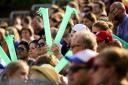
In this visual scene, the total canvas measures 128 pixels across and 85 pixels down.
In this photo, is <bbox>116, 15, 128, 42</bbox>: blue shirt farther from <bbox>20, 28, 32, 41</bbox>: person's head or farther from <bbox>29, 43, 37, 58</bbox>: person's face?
<bbox>20, 28, 32, 41</bbox>: person's head

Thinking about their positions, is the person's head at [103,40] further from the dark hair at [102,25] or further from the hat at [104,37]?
the dark hair at [102,25]

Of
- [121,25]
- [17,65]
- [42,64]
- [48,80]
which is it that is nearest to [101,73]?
[48,80]

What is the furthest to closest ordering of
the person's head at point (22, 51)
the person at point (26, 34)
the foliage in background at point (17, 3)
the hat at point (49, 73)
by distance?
the foliage in background at point (17, 3) < the person at point (26, 34) < the person's head at point (22, 51) < the hat at point (49, 73)

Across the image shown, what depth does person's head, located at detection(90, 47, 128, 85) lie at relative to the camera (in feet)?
20.9

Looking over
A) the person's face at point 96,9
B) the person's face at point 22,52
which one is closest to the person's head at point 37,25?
the person's face at point 96,9

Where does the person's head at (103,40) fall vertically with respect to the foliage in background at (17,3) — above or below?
above

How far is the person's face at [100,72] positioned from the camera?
6.38 metres

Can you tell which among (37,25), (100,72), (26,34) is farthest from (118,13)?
(100,72)

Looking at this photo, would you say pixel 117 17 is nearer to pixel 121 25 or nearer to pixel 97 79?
pixel 121 25

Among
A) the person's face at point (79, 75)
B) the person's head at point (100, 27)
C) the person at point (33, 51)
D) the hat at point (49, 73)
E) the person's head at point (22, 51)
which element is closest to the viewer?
the person's face at point (79, 75)

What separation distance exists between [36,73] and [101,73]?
5.88 feet

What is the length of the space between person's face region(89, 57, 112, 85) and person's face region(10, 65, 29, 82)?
1.64m

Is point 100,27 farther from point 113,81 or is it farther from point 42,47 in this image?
point 113,81

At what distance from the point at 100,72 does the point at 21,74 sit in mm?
Answer: 1969
